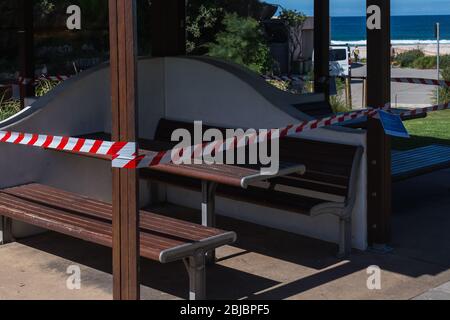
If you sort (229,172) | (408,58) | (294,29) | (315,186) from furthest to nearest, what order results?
1. (408,58)
2. (294,29)
3. (315,186)
4. (229,172)

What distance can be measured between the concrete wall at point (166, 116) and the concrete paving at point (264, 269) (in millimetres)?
221

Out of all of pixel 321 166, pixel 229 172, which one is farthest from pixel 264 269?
pixel 321 166

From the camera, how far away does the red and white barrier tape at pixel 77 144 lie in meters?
4.59

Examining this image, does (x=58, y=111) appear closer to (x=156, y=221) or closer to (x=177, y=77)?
(x=177, y=77)

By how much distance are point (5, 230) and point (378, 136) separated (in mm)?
3298

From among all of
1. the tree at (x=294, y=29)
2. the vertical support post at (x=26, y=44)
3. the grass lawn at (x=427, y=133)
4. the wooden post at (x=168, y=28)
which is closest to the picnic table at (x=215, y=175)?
the wooden post at (x=168, y=28)

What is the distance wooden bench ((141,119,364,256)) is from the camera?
21.0 feet

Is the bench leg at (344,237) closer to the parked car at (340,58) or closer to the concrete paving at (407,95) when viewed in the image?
the concrete paving at (407,95)

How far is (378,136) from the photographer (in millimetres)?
6488

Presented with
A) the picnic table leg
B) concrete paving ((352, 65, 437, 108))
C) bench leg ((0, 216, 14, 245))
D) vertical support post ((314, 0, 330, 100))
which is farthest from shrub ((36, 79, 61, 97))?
concrete paving ((352, 65, 437, 108))

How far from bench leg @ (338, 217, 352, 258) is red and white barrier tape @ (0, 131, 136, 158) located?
2187 mm

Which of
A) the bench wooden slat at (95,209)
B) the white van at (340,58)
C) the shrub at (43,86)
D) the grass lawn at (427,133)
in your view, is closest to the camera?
the bench wooden slat at (95,209)

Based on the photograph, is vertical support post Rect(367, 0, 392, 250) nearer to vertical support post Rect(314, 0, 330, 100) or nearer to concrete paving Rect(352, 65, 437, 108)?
vertical support post Rect(314, 0, 330, 100)

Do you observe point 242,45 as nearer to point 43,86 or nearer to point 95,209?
point 43,86
